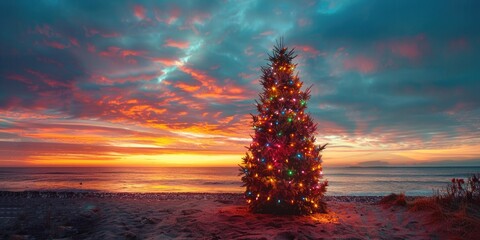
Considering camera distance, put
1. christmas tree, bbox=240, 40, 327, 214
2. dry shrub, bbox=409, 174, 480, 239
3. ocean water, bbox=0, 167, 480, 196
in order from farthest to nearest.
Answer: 1. ocean water, bbox=0, 167, 480, 196
2. christmas tree, bbox=240, 40, 327, 214
3. dry shrub, bbox=409, 174, 480, 239

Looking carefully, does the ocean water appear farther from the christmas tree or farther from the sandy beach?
the christmas tree

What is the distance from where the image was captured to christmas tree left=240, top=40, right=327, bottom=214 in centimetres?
879

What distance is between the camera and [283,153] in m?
8.94

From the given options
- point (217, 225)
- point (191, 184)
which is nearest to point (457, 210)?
point (217, 225)

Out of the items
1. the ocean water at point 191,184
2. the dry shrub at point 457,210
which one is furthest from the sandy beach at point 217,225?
the ocean water at point 191,184

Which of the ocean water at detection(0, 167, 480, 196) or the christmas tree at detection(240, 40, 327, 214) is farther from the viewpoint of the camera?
the ocean water at detection(0, 167, 480, 196)

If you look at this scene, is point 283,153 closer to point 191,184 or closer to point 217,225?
point 217,225

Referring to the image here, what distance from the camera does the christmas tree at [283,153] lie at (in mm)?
8789

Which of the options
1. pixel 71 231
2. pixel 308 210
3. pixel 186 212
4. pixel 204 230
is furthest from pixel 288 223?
pixel 71 231

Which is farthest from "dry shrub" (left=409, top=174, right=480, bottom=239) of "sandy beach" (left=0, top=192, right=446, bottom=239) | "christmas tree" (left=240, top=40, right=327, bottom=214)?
"christmas tree" (left=240, top=40, right=327, bottom=214)

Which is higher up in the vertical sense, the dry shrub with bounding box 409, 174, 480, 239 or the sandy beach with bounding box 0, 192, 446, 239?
the dry shrub with bounding box 409, 174, 480, 239

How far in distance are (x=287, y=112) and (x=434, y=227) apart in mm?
5121

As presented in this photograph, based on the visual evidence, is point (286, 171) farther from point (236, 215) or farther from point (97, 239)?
point (97, 239)

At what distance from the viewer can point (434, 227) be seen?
7141mm
